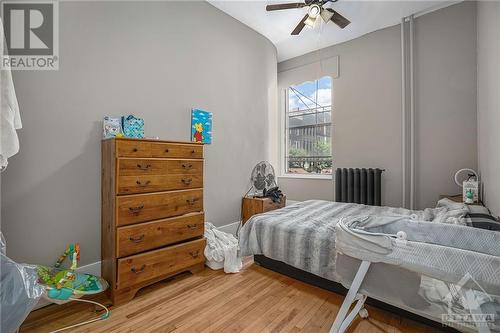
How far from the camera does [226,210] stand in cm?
316

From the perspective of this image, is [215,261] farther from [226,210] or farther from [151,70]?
[151,70]

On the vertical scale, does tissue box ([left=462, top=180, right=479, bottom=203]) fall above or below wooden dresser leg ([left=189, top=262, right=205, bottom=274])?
above

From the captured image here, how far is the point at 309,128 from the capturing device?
14.3ft

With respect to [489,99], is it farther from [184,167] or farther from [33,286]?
[33,286]

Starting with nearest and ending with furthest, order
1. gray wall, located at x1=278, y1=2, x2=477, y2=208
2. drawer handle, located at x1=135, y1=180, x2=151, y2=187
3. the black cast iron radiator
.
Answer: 1. drawer handle, located at x1=135, y1=180, x2=151, y2=187
2. gray wall, located at x1=278, y1=2, x2=477, y2=208
3. the black cast iron radiator

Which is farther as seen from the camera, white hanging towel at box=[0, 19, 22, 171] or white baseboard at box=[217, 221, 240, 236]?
white baseboard at box=[217, 221, 240, 236]

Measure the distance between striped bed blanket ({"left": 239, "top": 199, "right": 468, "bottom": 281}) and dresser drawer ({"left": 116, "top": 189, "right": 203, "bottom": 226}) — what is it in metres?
0.61

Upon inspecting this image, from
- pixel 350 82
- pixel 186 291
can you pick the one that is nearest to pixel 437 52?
pixel 350 82

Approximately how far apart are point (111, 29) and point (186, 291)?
7.94ft

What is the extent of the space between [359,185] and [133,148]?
3.12 m

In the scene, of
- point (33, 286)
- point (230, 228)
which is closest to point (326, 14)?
point (230, 228)

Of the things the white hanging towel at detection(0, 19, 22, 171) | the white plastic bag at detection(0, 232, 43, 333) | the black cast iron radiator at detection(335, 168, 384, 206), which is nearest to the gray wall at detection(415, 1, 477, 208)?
the black cast iron radiator at detection(335, 168, 384, 206)

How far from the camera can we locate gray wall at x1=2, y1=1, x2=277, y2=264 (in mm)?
1706

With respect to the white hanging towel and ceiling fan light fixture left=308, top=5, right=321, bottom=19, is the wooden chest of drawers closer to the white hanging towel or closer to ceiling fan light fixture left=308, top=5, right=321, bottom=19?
the white hanging towel
